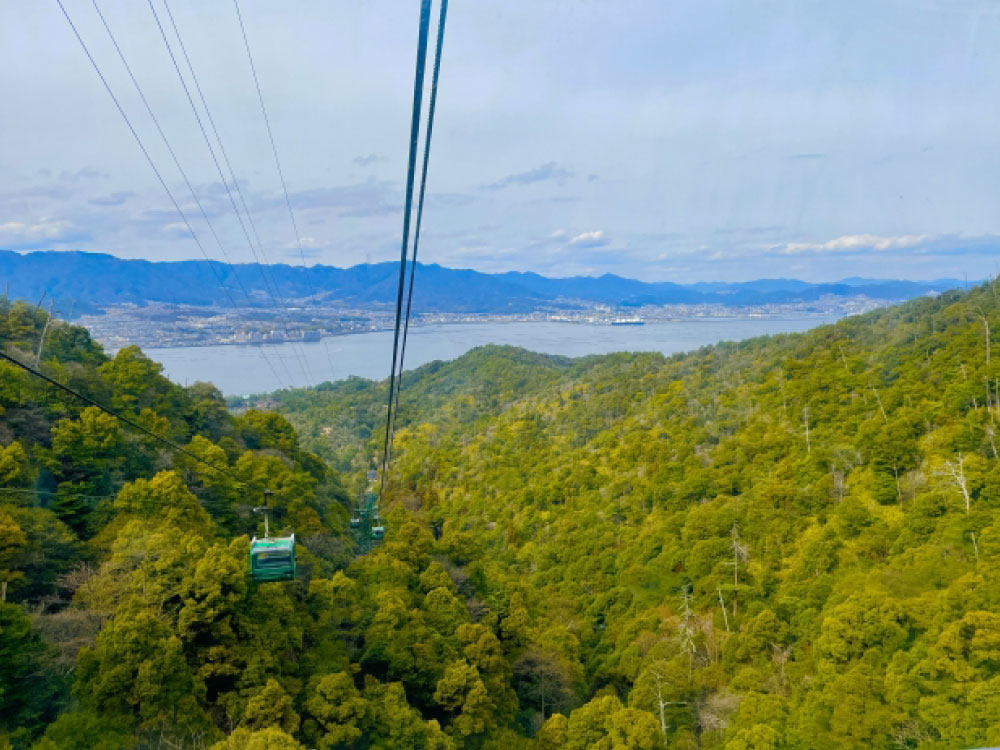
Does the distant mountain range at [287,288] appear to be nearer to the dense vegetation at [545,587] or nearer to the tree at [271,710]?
the dense vegetation at [545,587]

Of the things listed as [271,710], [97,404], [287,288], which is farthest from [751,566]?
[287,288]

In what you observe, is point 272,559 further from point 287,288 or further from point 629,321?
point 629,321

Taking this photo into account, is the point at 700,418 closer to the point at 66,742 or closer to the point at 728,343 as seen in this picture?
the point at 728,343

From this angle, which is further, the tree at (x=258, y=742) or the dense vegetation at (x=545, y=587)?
the dense vegetation at (x=545, y=587)

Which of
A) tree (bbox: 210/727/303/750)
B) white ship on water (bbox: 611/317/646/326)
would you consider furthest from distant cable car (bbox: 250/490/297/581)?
white ship on water (bbox: 611/317/646/326)

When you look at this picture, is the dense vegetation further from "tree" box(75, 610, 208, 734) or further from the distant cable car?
the distant cable car

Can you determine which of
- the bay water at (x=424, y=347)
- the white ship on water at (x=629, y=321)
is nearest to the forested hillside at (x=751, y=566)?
the bay water at (x=424, y=347)
